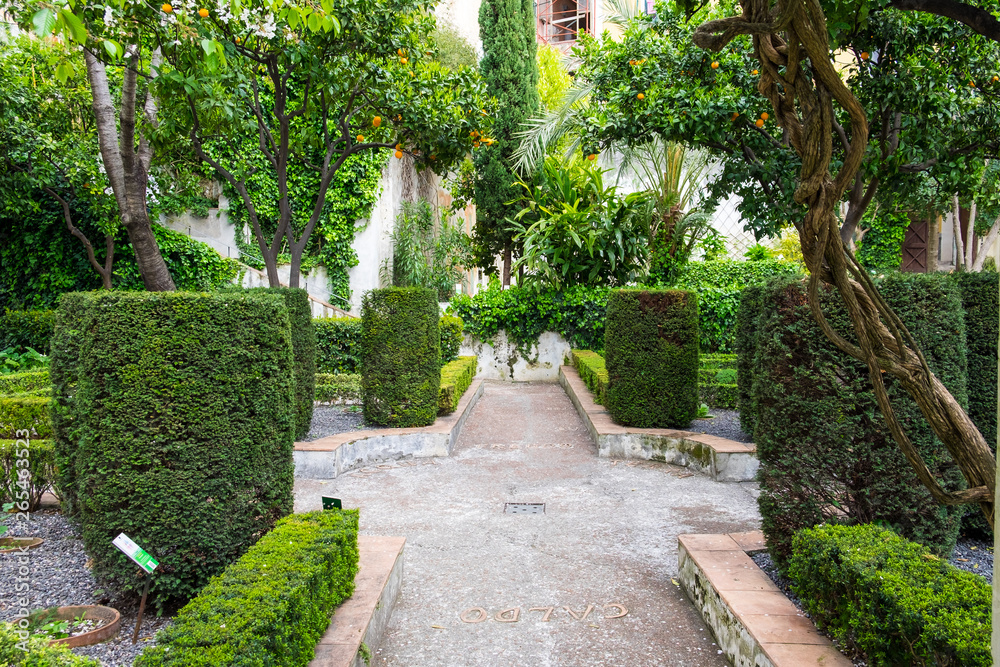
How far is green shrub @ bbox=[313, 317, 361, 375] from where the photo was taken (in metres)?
11.7

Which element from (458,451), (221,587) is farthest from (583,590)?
(458,451)

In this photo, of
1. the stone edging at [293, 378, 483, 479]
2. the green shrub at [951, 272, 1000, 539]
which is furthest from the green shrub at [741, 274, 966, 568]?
the stone edging at [293, 378, 483, 479]

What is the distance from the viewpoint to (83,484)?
286 centimetres

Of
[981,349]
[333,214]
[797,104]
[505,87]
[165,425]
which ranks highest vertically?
[505,87]

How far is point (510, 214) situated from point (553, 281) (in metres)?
4.26

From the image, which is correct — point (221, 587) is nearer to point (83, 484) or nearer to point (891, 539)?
point (83, 484)

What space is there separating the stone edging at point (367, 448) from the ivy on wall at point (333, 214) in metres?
9.54

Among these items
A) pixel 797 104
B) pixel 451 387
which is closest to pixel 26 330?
pixel 451 387

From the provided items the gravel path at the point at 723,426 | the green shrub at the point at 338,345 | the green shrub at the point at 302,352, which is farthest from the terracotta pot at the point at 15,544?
the green shrub at the point at 338,345

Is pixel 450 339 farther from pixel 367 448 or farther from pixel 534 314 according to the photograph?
pixel 367 448

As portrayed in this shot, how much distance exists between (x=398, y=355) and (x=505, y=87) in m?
11.9

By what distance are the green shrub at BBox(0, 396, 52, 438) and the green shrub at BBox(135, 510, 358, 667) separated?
379 centimetres

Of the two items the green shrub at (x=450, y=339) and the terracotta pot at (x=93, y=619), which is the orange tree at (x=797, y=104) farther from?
the green shrub at (x=450, y=339)

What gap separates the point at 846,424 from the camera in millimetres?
2910
